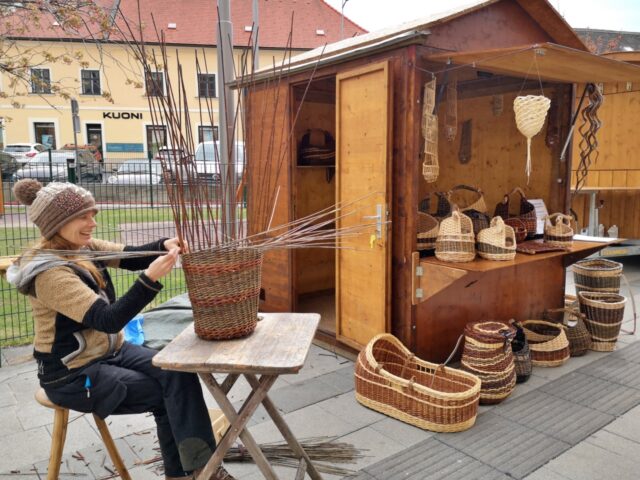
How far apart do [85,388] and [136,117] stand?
1137 inches

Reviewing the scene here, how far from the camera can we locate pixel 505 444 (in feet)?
9.71

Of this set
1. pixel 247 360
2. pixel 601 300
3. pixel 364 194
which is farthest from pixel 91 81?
pixel 247 360

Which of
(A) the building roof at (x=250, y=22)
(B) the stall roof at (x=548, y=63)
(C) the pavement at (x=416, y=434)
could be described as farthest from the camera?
(A) the building roof at (x=250, y=22)

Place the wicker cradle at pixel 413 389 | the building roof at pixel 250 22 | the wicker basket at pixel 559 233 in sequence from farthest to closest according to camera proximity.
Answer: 1. the building roof at pixel 250 22
2. the wicker basket at pixel 559 233
3. the wicker cradle at pixel 413 389

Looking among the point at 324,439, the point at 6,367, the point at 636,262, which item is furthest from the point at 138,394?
the point at 636,262

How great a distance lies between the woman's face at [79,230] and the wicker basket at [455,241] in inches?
91.0

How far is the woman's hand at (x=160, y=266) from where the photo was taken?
6.55 feet

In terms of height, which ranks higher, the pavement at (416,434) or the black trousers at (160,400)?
the black trousers at (160,400)

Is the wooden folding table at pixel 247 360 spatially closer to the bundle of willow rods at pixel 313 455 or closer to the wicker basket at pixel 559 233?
the bundle of willow rods at pixel 313 455

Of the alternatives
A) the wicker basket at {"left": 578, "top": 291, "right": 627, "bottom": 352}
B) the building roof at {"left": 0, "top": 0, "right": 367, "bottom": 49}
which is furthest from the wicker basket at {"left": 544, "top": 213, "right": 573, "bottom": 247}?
the building roof at {"left": 0, "top": 0, "right": 367, "bottom": 49}

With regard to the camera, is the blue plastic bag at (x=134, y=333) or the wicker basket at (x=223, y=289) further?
the blue plastic bag at (x=134, y=333)

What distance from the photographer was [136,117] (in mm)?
28688

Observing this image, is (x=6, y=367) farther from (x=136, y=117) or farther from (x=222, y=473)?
(x=136, y=117)

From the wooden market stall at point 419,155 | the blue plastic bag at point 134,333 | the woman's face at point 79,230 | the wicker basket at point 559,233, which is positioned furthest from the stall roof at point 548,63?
the blue plastic bag at point 134,333
